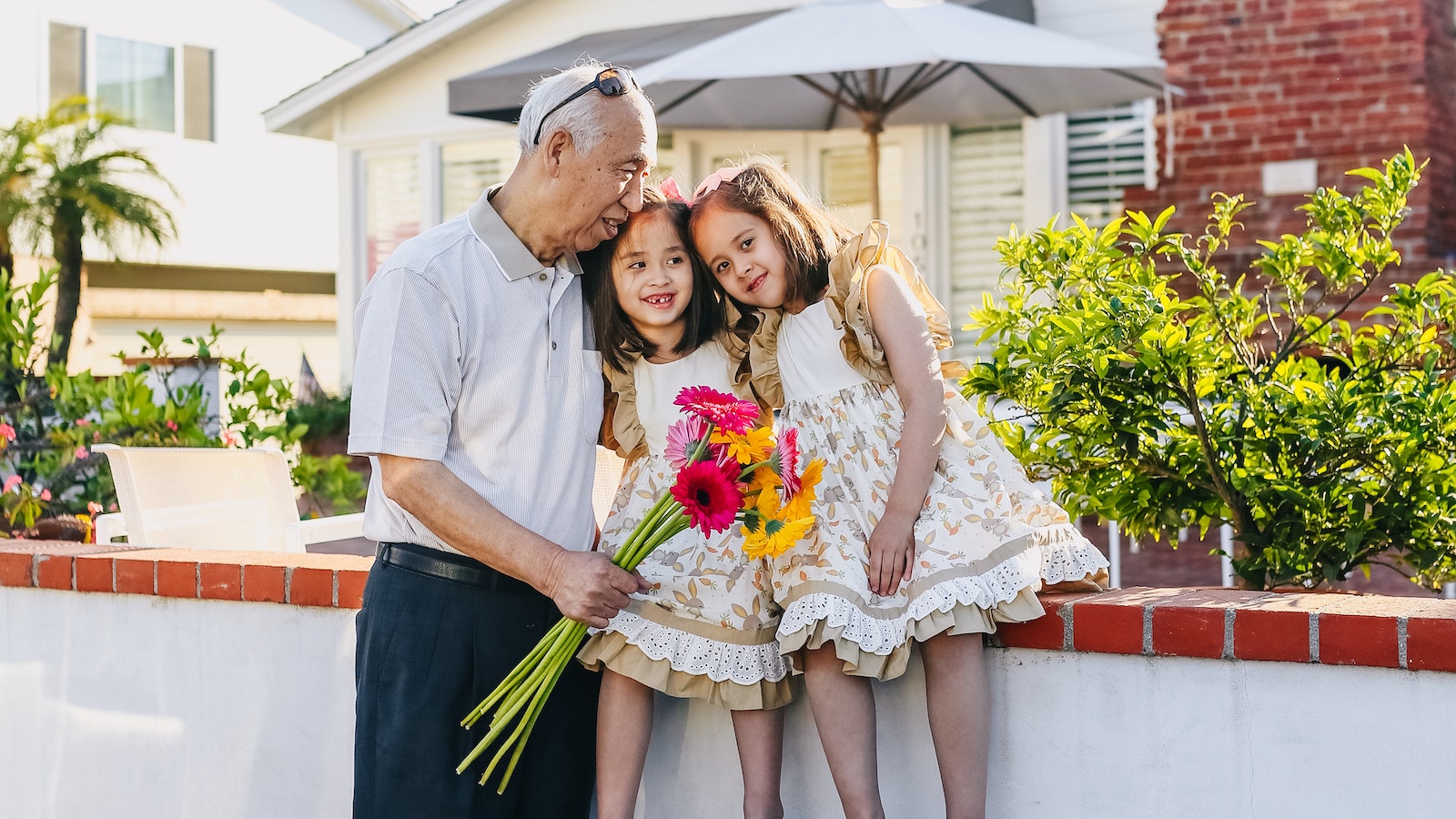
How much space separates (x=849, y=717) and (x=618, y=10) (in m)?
8.12

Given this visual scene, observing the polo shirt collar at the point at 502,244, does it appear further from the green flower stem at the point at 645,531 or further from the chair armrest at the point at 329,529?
the chair armrest at the point at 329,529

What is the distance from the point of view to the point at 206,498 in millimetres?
4297

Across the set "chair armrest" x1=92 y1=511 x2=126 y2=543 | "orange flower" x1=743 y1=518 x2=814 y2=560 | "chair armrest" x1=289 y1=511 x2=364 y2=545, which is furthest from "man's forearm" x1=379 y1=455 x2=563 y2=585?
"chair armrest" x1=92 y1=511 x2=126 y2=543

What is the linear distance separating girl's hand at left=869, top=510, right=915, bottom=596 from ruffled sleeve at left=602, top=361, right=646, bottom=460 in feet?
1.67

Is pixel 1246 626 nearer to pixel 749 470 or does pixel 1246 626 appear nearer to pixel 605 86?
pixel 749 470

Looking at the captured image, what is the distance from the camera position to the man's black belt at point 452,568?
8.34ft

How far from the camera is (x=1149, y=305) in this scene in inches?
113

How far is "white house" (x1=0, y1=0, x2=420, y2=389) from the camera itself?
1639cm

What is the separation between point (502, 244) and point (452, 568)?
22.9 inches

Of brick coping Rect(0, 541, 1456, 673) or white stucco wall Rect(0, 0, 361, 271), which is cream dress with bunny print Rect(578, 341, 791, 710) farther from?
white stucco wall Rect(0, 0, 361, 271)

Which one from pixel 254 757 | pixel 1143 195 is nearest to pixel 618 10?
pixel 1143 195

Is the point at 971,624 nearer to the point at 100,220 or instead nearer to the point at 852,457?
the point at 852,457

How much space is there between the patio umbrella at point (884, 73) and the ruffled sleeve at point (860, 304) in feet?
11.9

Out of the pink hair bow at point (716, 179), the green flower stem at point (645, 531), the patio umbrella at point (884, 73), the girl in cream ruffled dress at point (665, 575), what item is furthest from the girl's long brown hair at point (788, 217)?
the patio umbrella at point (884, 73)
